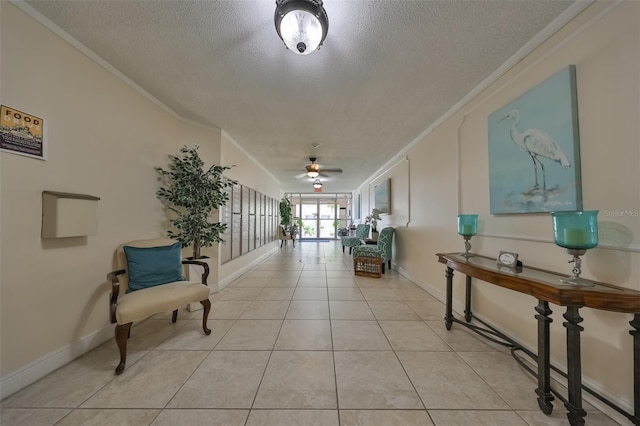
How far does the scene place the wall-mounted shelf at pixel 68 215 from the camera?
1619mm

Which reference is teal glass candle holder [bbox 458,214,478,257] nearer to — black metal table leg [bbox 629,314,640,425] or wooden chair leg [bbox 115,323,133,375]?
black metal table leg [bbox 629,314,640,425]

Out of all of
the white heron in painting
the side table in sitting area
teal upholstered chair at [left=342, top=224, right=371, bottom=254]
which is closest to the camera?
the white heron in painting

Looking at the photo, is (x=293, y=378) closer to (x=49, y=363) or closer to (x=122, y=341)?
(x=122, y=341)

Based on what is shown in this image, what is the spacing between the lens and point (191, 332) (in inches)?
88.9

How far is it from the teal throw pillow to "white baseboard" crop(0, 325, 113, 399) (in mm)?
488

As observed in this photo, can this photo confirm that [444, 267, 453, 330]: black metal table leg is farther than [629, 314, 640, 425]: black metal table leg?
Yes

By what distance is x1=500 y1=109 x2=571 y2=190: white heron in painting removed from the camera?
61.3 inches

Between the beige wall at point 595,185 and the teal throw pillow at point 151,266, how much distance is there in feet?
10.7

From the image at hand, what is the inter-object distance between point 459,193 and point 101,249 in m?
3.87

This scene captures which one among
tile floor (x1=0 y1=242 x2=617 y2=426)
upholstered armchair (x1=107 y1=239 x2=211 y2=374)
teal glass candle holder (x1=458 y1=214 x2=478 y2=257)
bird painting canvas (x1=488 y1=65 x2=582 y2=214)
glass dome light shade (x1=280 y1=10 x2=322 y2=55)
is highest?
glass dome light shade (x1=280 y1=10 x2=322 y2=55)

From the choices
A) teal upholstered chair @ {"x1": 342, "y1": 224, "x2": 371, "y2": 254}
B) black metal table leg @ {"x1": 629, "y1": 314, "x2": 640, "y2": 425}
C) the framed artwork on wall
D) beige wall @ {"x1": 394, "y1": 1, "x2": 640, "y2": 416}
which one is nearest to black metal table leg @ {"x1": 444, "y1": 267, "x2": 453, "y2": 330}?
beige wall @ {"x1": 394, "y1": 1, "x2": 640, "y2": 416}

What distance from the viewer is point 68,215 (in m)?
1.70

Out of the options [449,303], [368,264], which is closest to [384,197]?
[368,264]

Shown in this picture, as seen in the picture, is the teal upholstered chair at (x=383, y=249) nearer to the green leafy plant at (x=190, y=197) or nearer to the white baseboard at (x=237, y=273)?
the white baseboard at (x=237, y=273)
